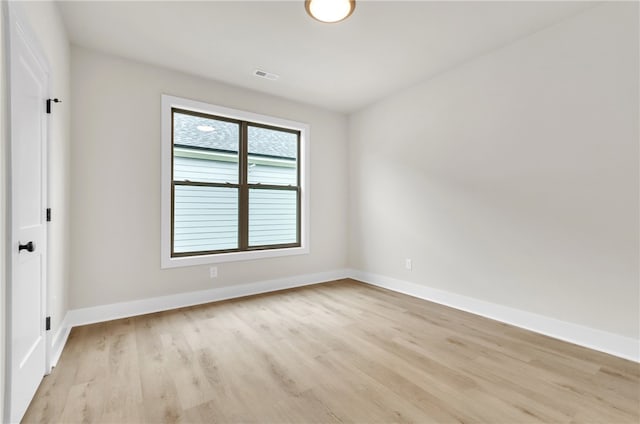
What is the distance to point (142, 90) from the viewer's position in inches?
125

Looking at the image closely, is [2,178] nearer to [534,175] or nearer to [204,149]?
[204,149]

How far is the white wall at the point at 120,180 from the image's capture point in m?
2.86

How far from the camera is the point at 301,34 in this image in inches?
107

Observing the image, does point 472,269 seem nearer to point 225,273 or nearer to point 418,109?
point 418,109

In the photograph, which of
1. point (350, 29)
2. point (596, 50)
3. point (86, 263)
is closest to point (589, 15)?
point (596, 50)

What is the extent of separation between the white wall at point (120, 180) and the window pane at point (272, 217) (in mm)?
580

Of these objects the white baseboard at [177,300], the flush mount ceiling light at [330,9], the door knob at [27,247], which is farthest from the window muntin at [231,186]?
the flush mount ceiling light at [330,9]

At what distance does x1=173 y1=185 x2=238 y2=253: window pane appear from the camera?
348 centimetres

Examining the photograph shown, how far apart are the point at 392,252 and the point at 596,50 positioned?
285 cm

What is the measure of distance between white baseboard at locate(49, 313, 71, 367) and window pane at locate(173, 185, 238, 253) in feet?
3.78

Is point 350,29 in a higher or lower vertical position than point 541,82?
higher

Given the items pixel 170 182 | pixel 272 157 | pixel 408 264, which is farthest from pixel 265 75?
pixel 408 264

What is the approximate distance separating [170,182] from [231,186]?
0.74 meters

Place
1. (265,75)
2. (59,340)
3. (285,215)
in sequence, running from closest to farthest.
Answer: (59,340)
(265,75)
(285,215)
